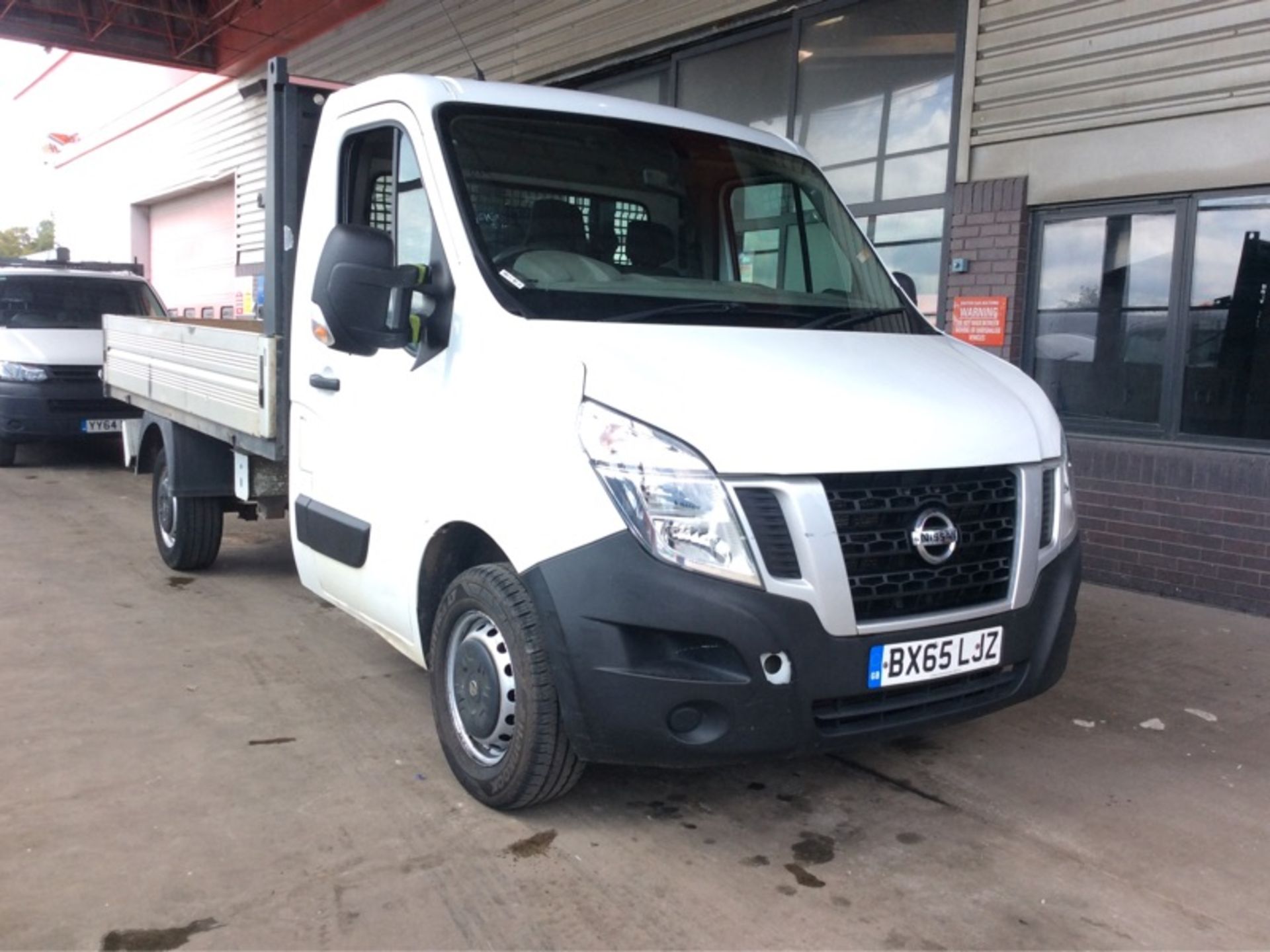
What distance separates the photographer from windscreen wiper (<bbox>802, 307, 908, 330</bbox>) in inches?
147

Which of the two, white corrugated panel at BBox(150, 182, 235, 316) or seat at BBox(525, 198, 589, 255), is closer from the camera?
→ seat at BBox(525, 198, 589, 255)

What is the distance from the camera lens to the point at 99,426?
410 inches

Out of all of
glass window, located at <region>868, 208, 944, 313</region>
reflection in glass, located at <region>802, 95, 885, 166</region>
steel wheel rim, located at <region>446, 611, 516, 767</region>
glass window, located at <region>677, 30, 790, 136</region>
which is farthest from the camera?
glass window, located at <region>677, 30, 790, 136</region>

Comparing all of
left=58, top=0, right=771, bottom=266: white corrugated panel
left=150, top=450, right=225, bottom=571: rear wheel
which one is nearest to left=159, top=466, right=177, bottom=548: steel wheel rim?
left=150, top=450, right=225, bottom=571: rear wheel

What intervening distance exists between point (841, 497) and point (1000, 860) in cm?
129

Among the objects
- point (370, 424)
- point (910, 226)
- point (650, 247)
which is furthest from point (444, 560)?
point (910, 226)

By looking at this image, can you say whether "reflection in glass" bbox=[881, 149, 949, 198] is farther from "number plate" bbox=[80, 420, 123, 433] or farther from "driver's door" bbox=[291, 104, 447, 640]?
"number plate" bbox=[80, 420, 123, 433]

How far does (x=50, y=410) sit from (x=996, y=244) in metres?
8.48

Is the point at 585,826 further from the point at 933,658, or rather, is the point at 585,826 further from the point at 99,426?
the point at 99,426

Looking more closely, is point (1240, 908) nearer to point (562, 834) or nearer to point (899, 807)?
point (899, 807)

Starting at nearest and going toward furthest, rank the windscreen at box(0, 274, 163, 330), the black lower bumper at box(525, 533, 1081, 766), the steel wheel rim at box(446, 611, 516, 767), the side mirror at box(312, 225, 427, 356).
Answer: the black lower bumper at box(525, 533, 1081, 766) < the steel wheel rim at box(446, 611, 516, 767) < the side mirror at box(312, 225, 427, 356) < the windscreen at box(0, 274, 163, 330)

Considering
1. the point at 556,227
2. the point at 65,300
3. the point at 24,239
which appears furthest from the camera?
the point at 24,239

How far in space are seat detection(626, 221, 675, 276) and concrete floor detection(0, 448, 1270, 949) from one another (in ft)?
5.83

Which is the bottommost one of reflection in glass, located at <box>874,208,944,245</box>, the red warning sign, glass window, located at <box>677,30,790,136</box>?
the red warning sign
